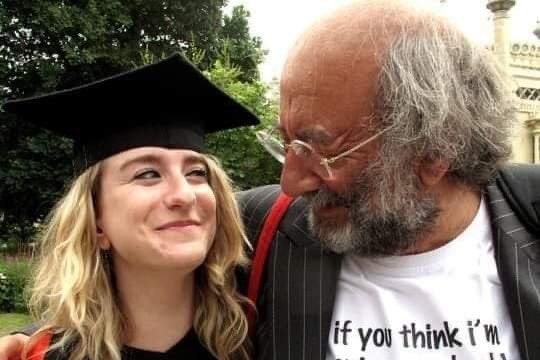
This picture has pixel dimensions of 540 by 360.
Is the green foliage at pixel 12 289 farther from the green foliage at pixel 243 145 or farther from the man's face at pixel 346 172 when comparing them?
the man's face at pixel 346 172

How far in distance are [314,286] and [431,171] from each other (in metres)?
0.52

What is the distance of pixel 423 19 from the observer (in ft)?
6.07

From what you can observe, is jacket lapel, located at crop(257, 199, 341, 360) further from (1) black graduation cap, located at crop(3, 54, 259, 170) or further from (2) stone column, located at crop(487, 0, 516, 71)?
(2) stone column, located at crop(487, 0, 516, 71)

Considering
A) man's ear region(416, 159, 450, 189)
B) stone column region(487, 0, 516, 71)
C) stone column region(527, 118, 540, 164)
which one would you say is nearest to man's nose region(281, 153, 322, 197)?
man's ear region(416, 159, 450, 189)

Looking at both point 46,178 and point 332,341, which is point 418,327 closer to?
point 332,341

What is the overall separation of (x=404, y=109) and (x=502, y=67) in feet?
1.53

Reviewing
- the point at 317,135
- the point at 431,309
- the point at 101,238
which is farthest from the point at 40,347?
the point at 431,309

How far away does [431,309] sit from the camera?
179 cm

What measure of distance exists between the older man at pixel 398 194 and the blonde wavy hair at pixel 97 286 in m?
0.20

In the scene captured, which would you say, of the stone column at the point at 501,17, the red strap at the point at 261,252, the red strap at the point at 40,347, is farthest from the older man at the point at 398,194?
the stone column at the point at 501,17

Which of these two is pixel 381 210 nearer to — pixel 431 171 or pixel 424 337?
pixel 431 171

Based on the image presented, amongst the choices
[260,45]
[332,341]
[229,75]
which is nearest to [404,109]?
[332,341]

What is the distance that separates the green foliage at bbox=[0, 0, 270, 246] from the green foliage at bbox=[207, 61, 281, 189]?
4.35 m

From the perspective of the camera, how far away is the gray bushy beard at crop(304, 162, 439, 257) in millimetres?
1845
